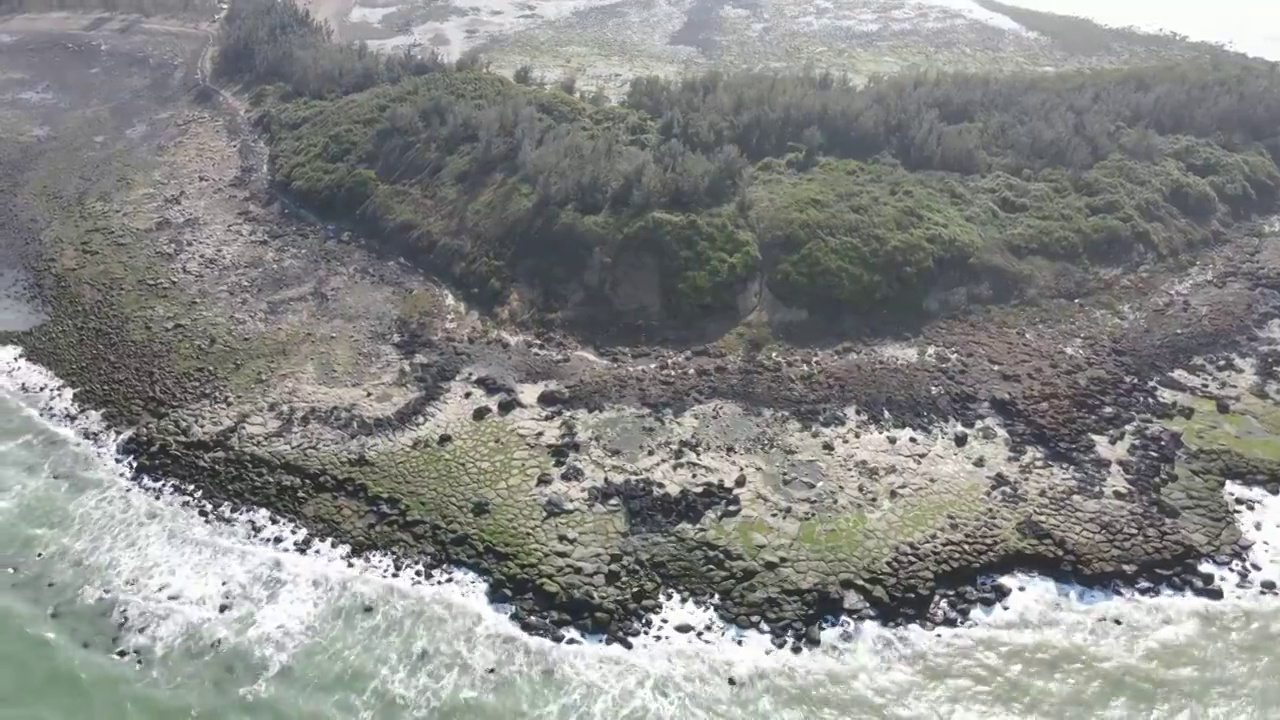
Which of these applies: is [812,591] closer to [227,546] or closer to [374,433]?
[374,433]

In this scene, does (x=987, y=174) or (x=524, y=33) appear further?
(x=524, y=33)

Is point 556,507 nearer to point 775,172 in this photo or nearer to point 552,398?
point 552,398

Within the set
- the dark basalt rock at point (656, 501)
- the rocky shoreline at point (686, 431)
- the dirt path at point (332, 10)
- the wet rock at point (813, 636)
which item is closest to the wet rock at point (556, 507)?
the rocky shoreline at point (686, 431)

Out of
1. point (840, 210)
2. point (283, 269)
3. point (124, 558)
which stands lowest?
point (124, 558)

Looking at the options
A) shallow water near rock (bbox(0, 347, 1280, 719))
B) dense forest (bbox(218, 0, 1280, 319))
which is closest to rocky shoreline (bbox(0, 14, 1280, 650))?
shallow water near rock (bbox(0, 347, 1280, 719))

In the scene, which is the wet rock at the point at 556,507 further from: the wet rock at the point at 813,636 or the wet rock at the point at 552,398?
the wet rock at the point at 813,636

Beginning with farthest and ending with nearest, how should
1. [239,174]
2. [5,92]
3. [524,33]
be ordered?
[524,33], [5,92], [239,174]

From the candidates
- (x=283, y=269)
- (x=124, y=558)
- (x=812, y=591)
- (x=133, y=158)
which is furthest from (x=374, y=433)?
(x=133, y=158)
